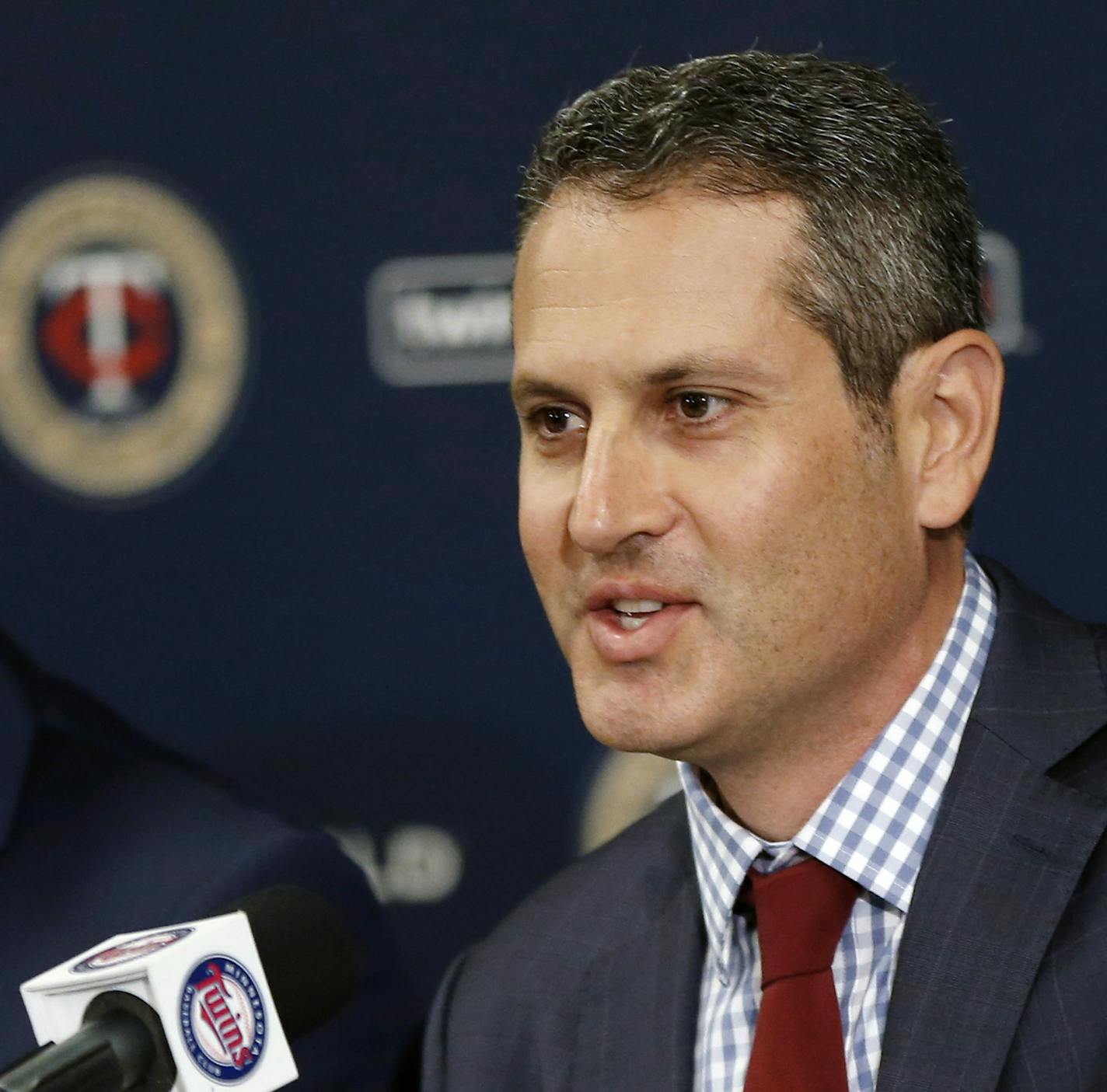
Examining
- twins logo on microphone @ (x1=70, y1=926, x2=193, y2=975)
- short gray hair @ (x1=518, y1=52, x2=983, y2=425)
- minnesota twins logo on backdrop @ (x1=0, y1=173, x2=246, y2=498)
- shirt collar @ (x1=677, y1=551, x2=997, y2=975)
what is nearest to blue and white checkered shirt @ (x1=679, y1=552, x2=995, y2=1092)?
shirt collar @ (x1=677, y1=551, x2=997, y2=975)

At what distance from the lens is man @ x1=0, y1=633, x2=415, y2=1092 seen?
160 centimetres

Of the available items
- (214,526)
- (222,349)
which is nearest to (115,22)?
(222,349)

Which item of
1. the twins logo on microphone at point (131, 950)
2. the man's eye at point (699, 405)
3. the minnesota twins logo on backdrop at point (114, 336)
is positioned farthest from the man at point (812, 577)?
the minnesota twins logo on backdrop at point (114, 336)

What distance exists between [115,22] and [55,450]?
419 mm

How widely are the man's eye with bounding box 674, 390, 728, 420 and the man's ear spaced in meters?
0.13

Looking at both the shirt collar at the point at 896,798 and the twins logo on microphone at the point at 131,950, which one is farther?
the shirt collar at the point at 896,798

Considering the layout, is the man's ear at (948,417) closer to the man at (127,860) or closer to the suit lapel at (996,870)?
the suit lapel at (996,870)

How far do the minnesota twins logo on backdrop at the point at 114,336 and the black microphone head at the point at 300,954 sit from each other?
60cm

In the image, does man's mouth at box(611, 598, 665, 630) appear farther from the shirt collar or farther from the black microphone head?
the black microphone head

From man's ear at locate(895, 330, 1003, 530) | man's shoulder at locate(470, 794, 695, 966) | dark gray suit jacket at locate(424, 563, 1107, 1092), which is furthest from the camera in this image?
man's shoulder at locate(470, 794, 695, 966)

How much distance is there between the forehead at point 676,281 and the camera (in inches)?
48.6

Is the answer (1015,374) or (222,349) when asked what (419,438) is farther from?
(1015,374)

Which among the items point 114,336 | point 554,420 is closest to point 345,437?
point 114,336

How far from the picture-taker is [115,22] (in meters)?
1.77
